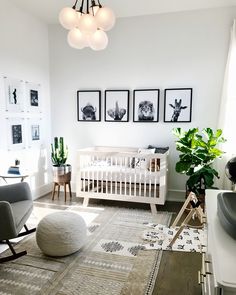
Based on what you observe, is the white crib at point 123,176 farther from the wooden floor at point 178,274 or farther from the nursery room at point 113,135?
the wooden floor at point 178,274

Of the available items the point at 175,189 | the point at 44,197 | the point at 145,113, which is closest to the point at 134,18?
the point at 145,113

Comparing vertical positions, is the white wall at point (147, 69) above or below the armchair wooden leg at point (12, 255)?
above

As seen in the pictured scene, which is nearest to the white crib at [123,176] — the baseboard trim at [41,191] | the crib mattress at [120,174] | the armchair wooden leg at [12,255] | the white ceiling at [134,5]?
the crib mattress at [120,174]

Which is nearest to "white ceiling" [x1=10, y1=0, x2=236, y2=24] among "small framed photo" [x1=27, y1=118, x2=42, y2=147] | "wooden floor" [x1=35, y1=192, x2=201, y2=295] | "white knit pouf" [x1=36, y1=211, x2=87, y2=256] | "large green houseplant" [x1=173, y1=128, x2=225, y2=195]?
"small framed photo" [x1=27, y1=118, x2=42, y2=147]

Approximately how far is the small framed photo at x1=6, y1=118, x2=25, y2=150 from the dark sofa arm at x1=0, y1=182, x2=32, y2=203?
35.7 inches

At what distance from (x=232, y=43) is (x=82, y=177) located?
9.29 feet

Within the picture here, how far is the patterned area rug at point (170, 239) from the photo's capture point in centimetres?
260

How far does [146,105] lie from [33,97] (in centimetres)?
180

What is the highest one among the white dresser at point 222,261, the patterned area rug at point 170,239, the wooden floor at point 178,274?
the white dresser at point 222,261

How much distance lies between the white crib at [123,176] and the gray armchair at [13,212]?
1.09m

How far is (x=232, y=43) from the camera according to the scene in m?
3.46

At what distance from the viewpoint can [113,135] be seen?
168 inches

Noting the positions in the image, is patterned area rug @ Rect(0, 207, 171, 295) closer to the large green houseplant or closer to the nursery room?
the nursery room

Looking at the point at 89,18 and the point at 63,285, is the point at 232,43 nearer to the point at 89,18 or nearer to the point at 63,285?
the point at 89,18
